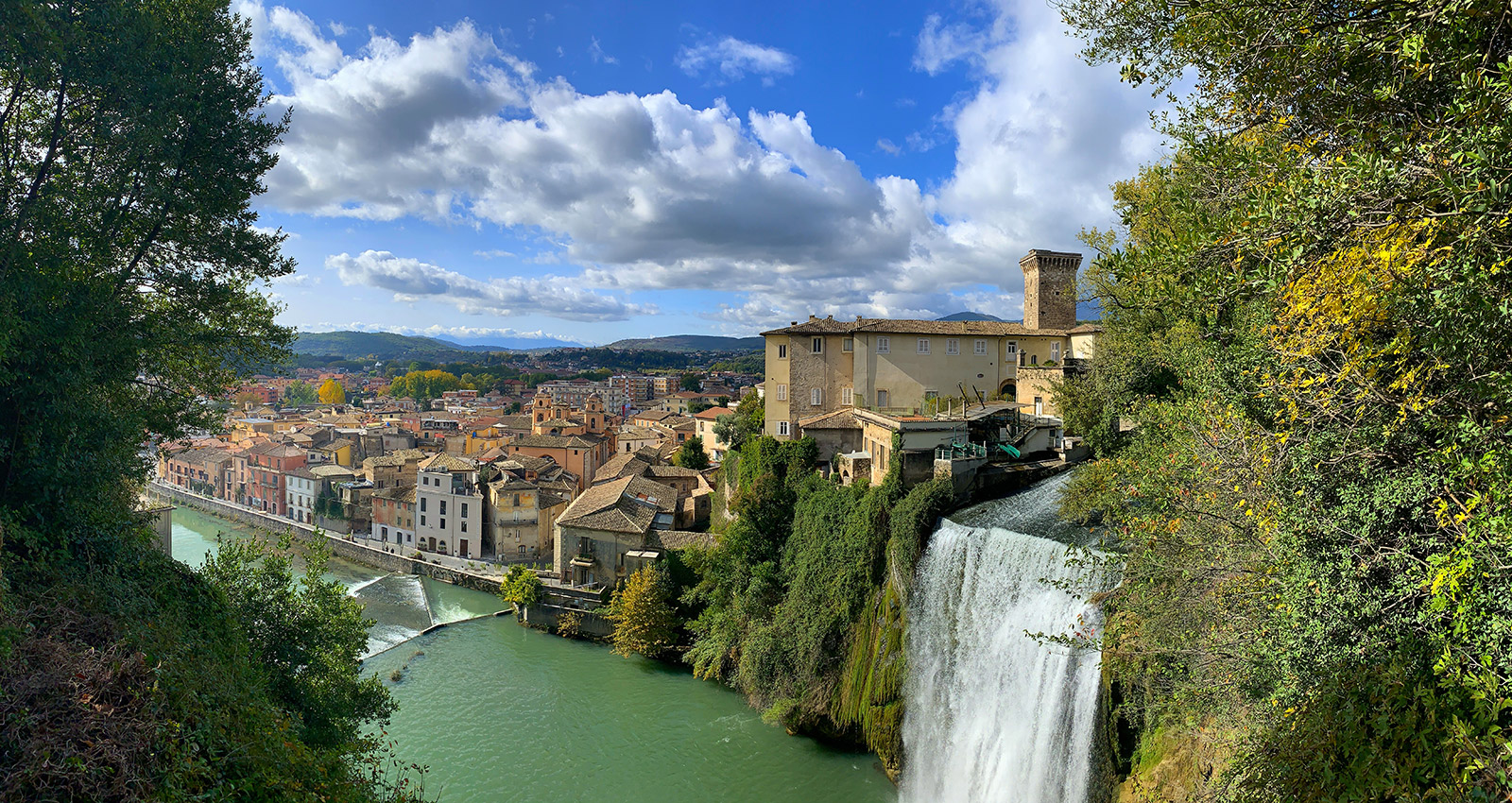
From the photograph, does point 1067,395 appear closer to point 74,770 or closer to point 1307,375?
point 1307,375

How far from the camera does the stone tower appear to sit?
28.9 meters

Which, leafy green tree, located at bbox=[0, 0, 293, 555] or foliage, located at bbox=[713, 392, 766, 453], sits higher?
leafy green tree, located at bbox=[0, 0, 293, 555]

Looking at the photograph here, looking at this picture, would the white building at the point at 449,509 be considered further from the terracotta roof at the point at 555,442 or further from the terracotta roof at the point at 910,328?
the terracotta roof at the point at 910,328

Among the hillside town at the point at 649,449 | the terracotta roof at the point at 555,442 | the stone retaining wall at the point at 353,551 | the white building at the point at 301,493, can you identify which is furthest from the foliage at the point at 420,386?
the terracotta roof at the point at 555,442

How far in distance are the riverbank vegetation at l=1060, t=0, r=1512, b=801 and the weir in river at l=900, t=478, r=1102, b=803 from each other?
354 centimetres

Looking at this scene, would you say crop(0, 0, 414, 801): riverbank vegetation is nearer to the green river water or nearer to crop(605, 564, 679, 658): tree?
the green river water

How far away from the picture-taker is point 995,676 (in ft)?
43.1

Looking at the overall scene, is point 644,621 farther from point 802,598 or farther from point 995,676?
point 995,676

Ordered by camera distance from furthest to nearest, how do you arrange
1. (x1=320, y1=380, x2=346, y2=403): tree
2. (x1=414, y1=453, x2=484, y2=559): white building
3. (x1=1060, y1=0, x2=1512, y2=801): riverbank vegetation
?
(x1=320, y1=380, x2=346, y2=403): tree < (x1=414, y1=453, x2=484, y2=559): white building < (x1=1060, y1=0, x2=1512, y2=801): riverbank vegetation

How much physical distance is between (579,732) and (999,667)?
1154 centimetres

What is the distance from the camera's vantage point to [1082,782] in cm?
1092

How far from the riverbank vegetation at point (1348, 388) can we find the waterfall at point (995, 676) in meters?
3.47

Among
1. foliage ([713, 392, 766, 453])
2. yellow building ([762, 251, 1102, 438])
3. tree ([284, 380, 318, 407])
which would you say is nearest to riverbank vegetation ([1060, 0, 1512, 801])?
yellow building ([762, 251, 1102, 438])

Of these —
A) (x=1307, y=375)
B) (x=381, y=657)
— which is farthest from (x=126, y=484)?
(x=381, y=657)
